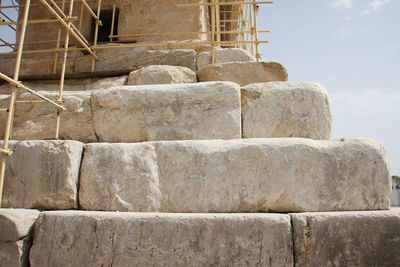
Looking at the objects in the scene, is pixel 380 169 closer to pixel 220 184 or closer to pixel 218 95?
pixel 220 184

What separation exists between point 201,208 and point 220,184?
23 centimetres

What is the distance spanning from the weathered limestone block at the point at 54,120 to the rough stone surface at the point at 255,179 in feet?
2.33

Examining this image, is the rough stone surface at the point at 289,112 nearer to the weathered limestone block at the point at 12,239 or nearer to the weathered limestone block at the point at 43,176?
the weathered limestone block at the point at 43,176

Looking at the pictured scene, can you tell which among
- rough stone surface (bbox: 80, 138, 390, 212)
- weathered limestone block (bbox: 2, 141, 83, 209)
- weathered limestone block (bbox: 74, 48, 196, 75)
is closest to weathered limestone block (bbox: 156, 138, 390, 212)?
rough stone surface (bbox: 80, 138, 390, 212)

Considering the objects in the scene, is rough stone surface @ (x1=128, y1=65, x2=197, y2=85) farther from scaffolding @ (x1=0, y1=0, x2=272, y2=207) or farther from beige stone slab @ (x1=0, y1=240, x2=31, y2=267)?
beige stone slab @ (x1=0, y1=240, x2=31, y2=267)

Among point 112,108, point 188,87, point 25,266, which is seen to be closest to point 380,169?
point 188,87

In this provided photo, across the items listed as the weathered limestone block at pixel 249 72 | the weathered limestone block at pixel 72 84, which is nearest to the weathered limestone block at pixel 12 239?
the weathered limestone block at pixel 72 84

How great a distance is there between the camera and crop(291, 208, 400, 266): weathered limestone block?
1.71m

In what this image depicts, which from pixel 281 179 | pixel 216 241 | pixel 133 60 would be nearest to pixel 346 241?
pixel 281 179

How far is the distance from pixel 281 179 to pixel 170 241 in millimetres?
921

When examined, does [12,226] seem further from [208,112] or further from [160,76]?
[160,76]

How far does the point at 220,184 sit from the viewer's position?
77.3 inches

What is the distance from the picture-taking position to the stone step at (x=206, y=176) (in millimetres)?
1947

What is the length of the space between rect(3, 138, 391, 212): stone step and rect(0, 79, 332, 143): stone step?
26 centimetres
